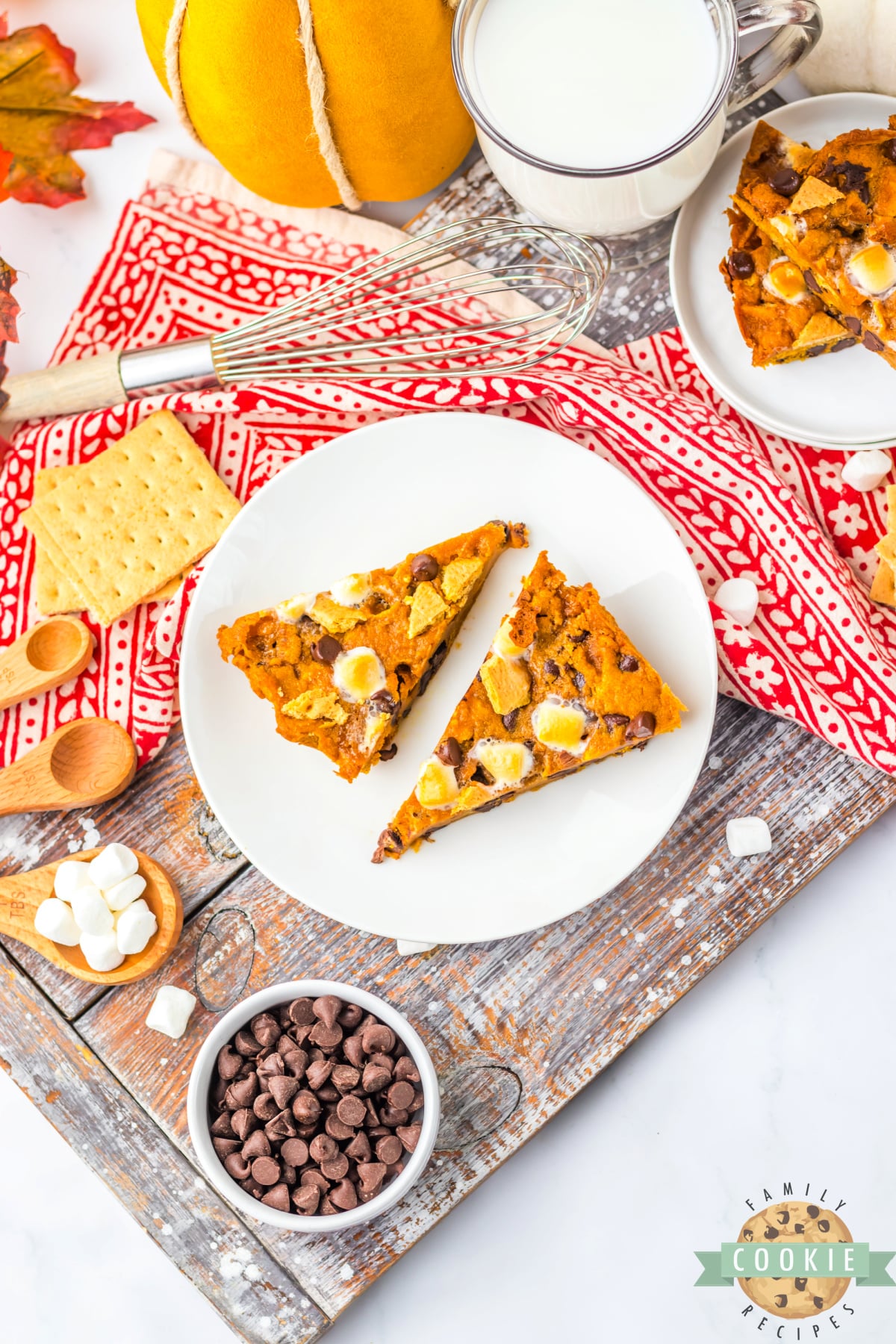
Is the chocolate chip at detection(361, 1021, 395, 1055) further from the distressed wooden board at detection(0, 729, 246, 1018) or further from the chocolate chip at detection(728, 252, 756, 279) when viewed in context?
the chocolate chip at detection(728, 252, 756, 279)

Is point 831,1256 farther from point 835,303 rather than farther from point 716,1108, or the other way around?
point 835,303

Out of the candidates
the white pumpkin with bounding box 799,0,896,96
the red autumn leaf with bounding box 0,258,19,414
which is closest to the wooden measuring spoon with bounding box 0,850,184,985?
the red autumn leaf with bounding box 0,258,19,414

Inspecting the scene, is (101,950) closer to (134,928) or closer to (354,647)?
(134,928)

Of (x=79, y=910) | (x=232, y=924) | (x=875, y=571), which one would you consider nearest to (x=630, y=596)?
(x=875, y=571)

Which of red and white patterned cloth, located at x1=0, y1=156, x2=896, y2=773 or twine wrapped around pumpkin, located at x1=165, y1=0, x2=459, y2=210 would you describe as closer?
twine wrapped around pumpkin, located at x1=165, y1=0, x2=459, y2=210

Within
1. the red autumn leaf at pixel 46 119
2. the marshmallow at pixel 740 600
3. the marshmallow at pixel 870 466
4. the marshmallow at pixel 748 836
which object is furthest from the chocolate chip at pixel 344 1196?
the red autumn leaf at pixel 46 119

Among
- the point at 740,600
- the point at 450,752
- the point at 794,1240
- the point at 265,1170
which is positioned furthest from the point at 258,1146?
the point at 740,600

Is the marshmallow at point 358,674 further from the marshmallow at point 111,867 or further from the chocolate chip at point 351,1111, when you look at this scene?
the chocolate chip at point 351,1111
